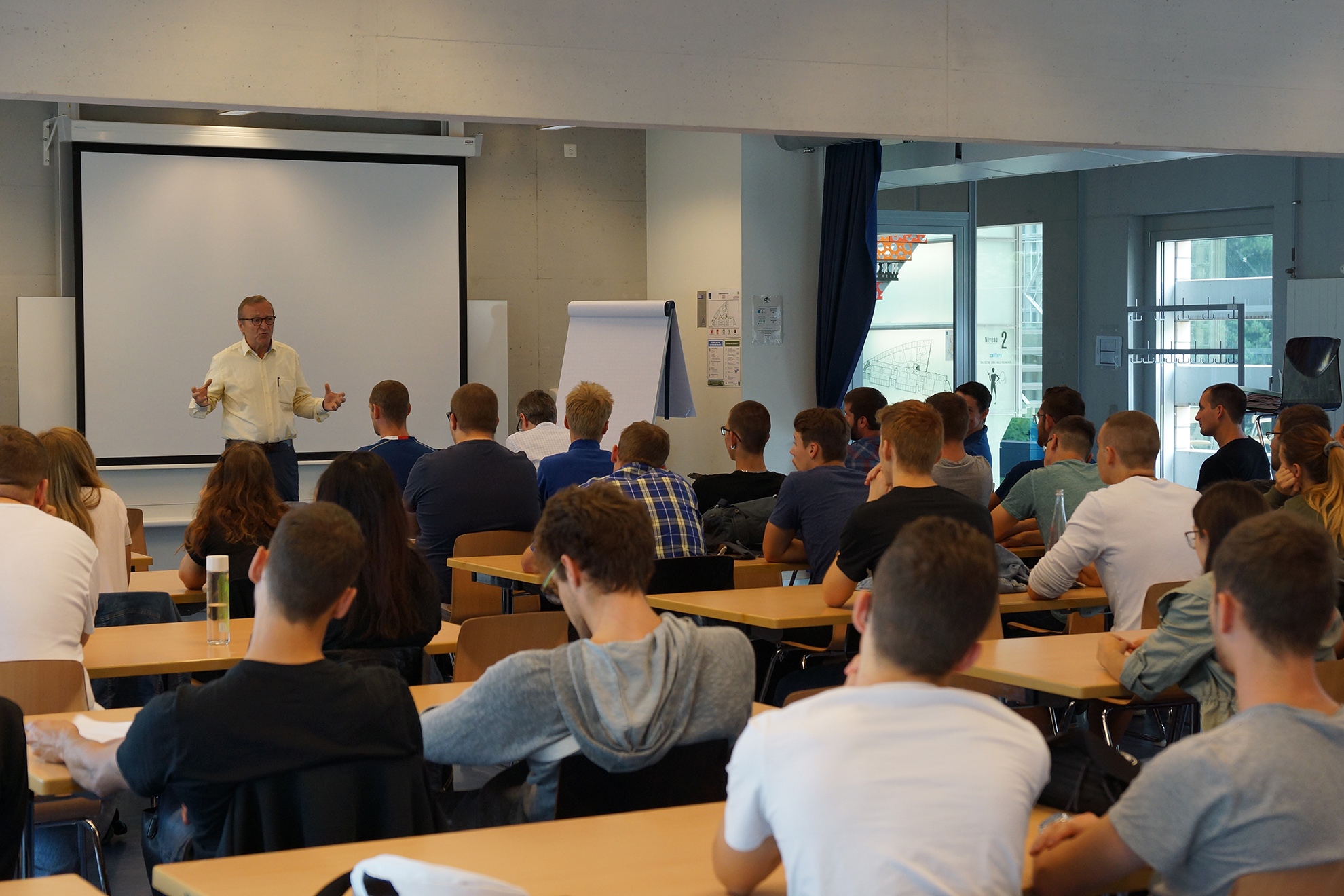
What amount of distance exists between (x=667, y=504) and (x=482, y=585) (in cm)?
101

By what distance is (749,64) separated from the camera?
611cm

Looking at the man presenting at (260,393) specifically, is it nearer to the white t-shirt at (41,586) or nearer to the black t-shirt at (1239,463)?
the white t-shirt at (41,586)

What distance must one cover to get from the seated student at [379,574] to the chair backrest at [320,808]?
3.27 ft

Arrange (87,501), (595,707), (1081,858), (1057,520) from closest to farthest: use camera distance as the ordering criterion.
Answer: (1081,858) → (595,707) → (87,501) → (1057,520)

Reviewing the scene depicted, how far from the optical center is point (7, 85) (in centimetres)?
497

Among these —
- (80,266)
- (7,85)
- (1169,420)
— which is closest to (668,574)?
(7,85)

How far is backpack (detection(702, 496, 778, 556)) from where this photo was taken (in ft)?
18.3

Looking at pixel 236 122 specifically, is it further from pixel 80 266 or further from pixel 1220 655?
pixel 1220 655

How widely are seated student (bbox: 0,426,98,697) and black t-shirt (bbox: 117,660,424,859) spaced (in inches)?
48.0

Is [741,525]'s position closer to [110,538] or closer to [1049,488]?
[1049,488]

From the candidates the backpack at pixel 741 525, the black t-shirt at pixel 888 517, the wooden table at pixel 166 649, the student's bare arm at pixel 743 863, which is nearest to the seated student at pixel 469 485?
the backpack at pixel 741 525

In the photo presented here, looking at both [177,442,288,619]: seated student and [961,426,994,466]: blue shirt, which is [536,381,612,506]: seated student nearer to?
[177,442,288,619]: seated student

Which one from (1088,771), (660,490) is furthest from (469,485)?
(1088,771)

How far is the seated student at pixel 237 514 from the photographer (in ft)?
13.5
